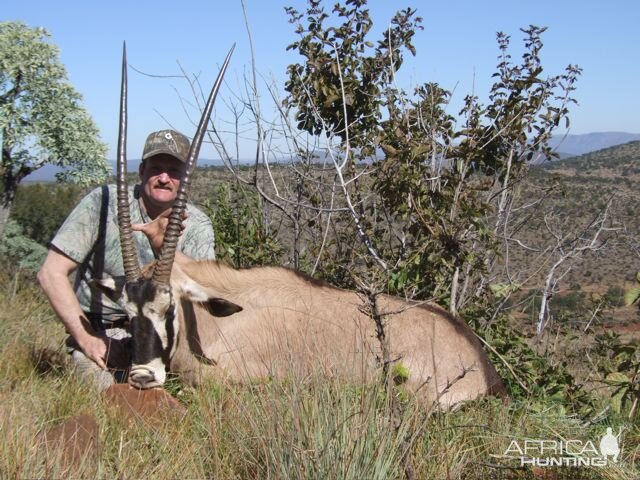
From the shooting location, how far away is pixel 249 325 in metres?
4.79

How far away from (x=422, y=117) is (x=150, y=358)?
3134mm

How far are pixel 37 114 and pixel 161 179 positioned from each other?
431 centimetres

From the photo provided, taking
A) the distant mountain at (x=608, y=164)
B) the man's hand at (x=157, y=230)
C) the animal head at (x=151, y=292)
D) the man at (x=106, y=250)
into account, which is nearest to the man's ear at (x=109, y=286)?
the man at (x=106, y=250)

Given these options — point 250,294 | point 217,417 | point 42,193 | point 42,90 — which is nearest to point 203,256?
point 250,294

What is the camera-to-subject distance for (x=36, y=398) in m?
3.93

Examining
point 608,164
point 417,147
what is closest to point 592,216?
point 417,147

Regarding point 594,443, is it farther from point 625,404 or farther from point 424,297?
point 424,297

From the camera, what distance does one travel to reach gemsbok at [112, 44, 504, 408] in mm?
4188

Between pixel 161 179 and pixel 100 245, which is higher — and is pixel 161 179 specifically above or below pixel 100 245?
above

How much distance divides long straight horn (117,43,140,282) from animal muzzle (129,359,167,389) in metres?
0.59

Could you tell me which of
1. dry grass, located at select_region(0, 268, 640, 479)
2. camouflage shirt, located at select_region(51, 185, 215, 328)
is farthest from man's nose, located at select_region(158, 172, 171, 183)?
dry grass, located at select_region(0, 268, 640, 479)

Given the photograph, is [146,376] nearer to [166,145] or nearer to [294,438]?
[294,438]

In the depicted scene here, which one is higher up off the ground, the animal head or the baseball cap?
the baseball cap

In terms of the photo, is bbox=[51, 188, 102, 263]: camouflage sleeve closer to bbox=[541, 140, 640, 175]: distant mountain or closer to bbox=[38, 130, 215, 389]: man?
bbox=[38, 130, 215, 389]: man
